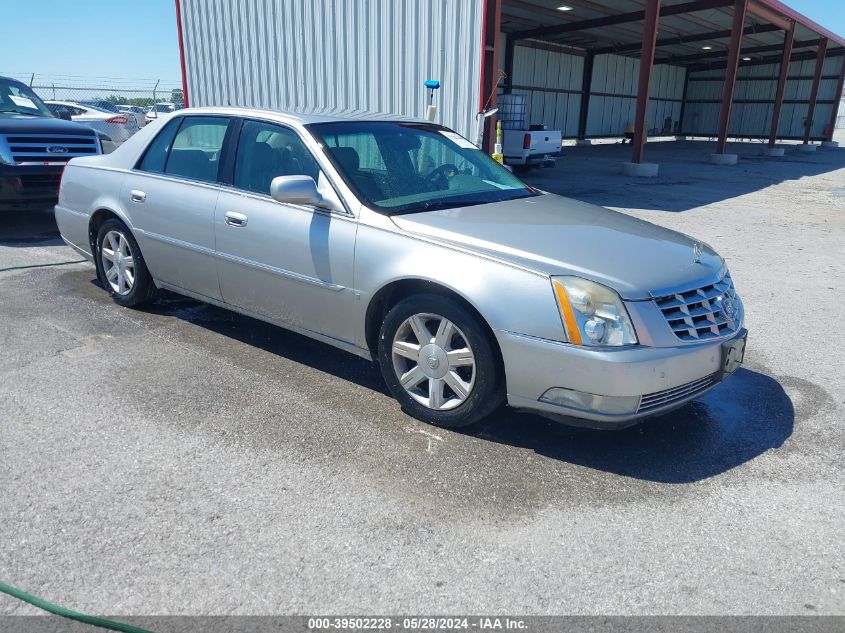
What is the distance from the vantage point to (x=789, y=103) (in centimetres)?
3856

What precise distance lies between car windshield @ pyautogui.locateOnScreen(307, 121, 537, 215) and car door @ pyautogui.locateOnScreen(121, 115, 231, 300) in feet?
2.97

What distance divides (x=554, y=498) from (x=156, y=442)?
76.2 inches

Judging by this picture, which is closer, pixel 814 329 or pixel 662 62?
pixel 814 329

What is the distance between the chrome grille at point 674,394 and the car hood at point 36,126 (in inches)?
324

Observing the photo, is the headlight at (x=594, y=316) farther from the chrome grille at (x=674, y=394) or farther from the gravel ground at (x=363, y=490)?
the gravel ground at (x=363, y=490)

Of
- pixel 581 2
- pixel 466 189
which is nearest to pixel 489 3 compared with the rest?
pixel 466 189

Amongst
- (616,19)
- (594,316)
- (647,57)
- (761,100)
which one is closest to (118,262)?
(594,316)

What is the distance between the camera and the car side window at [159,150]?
504 centimetres

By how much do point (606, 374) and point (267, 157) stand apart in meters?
2.57

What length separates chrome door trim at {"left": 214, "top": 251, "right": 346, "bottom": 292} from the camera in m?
3.91

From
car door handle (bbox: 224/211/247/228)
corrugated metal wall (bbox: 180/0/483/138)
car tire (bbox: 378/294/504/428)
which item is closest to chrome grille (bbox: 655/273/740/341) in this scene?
car tire (bbox: 378/294/504/428)

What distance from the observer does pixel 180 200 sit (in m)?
4.70

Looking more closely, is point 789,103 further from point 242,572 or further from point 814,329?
point 242,572

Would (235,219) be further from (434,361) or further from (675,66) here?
(675,66)
